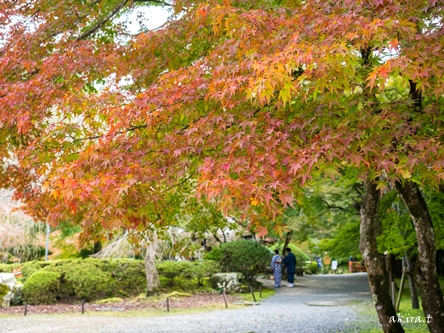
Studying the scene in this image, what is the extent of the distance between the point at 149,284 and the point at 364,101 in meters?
12.0

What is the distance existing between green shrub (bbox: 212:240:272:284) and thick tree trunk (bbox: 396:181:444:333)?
10694 millimetres

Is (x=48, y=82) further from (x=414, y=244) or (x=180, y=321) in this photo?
(x=414, y=244)

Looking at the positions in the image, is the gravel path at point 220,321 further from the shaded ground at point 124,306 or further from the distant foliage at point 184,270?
the distant foliage at point 184,270

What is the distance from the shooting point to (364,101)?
421 centimetres

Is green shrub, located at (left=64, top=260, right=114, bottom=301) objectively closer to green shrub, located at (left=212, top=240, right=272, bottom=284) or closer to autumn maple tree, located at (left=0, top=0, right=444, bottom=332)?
green shrub, located at (left=212, top=240, right=272, bottom=284)

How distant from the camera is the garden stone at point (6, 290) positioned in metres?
13.5

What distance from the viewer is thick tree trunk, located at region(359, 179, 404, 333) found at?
6.82 metres

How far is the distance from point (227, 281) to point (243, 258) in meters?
1.22

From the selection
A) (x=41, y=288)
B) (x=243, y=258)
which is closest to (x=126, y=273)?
(x=41, y=288)

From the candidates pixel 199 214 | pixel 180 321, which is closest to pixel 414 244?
pixel 199 214

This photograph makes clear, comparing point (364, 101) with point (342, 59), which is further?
point (364, 101)

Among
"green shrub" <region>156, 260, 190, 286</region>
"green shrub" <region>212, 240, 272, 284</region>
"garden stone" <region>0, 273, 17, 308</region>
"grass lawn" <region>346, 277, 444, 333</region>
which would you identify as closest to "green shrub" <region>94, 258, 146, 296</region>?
"green shrub" <region>156, 260, 190, 286</region>

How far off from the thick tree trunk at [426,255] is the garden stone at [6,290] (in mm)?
11399

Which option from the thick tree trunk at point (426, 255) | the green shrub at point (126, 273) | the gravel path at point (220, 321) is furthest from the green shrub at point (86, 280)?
the thick tree trunk at point (426, 255)
